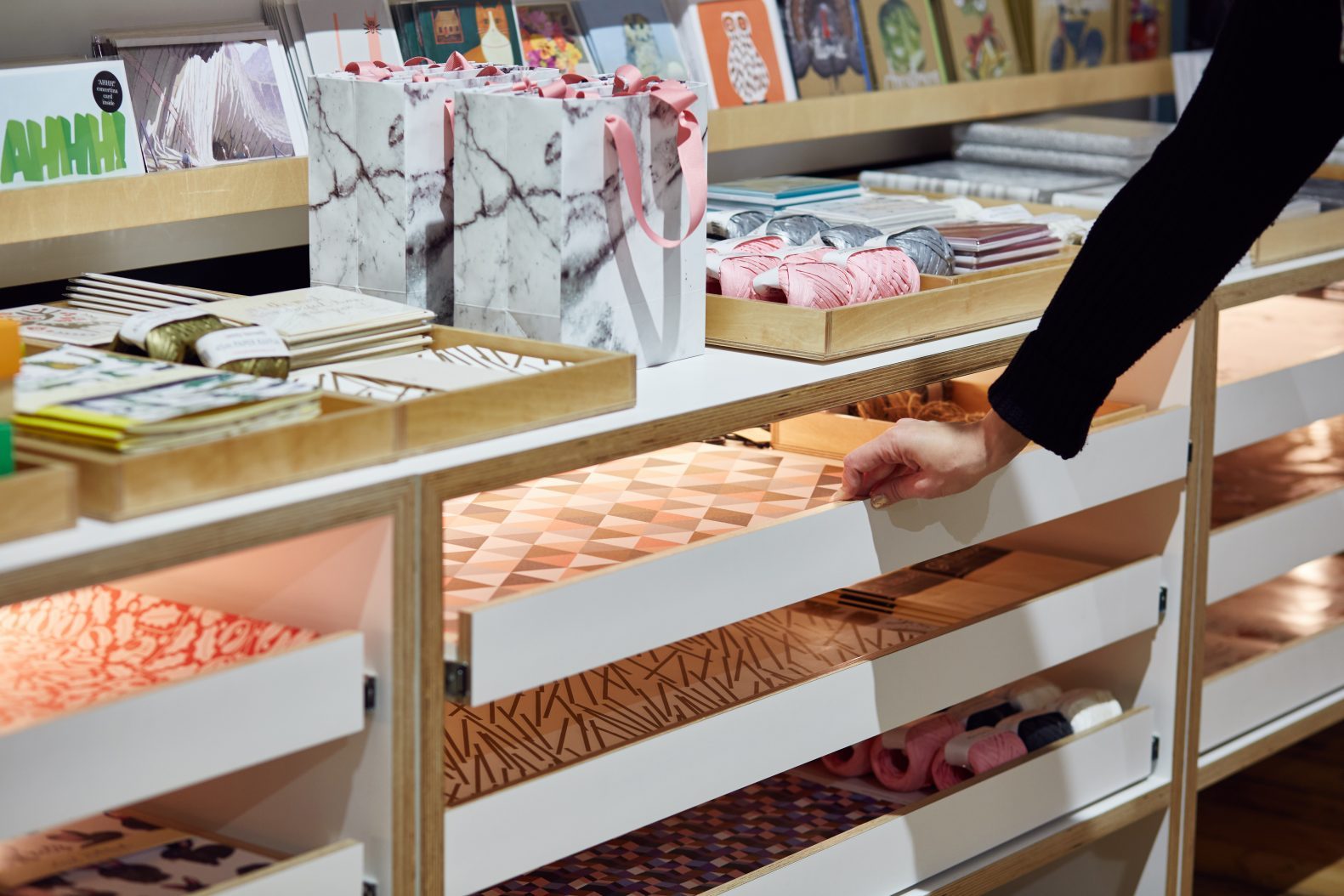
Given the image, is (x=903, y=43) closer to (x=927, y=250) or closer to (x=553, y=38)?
(x=553, y=38)

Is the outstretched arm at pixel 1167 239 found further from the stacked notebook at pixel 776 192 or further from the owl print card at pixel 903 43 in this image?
the owl print card at pixel 903 43

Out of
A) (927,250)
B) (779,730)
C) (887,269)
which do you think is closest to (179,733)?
(779,730)

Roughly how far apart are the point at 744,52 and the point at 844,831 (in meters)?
1.04

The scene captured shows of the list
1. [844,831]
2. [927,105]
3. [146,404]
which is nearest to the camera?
[146,404]

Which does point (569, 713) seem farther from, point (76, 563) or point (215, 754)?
point (76, 563)

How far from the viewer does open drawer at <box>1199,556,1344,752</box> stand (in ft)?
6.79

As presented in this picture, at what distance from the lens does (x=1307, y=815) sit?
8.58ft

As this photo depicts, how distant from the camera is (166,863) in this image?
1207mm

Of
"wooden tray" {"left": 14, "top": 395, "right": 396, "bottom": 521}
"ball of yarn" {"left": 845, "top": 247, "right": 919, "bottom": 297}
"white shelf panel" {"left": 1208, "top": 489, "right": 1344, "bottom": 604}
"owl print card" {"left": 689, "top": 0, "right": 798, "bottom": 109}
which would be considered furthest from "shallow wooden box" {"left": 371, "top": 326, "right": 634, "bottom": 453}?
"white shelf panel" {"left": 1208, "top": 489, "right": 1344, "bottom": 604}

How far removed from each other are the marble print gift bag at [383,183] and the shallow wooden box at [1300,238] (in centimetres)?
95

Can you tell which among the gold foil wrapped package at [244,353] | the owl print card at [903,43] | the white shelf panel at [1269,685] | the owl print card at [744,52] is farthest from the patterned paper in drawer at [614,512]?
the owl print card at [903,43]

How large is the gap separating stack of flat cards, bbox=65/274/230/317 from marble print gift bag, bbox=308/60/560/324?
12 cm

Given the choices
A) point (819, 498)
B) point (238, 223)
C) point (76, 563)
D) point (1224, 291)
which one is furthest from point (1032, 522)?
point (76, 563)

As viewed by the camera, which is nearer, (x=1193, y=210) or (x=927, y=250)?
(x=1193, y=210)
